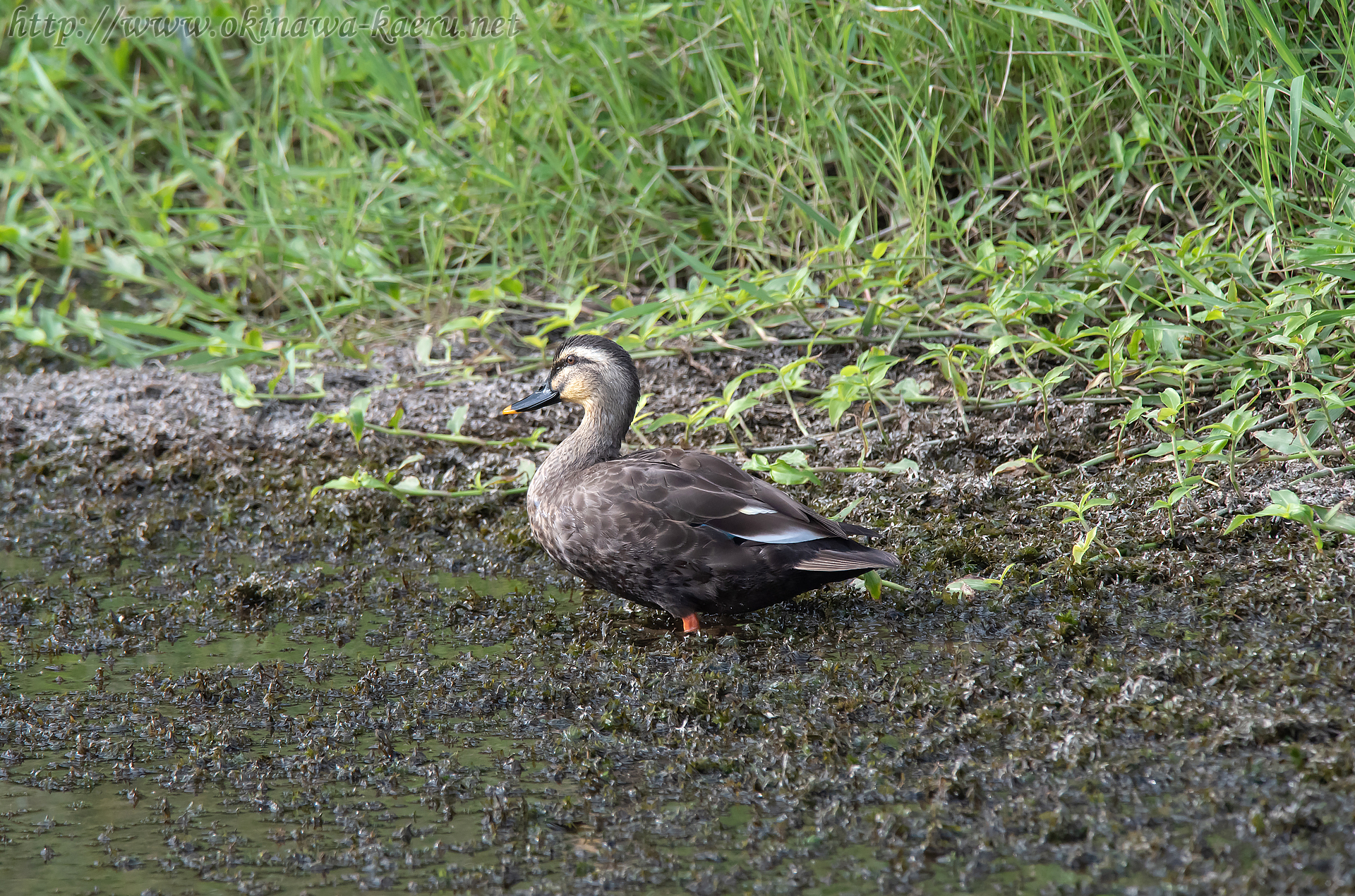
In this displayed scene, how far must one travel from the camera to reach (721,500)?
4035 millimetres

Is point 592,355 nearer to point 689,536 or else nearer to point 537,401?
point 537,401

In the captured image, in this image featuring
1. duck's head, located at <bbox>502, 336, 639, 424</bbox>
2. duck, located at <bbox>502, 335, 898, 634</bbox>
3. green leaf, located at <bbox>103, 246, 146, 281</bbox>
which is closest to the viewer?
duck, located at <bbox>502, 335, 898, 634</bbox>

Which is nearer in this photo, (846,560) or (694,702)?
(694,702)

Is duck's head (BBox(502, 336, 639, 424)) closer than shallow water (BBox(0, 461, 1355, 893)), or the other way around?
shallow water (BBox(0, 461, 1355, 893))

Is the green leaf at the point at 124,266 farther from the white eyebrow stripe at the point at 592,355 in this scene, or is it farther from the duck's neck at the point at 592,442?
the duck's neck at the point at 592,442

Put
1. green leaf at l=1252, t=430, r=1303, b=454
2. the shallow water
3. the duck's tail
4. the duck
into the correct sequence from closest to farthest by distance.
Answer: the shallow water
the duck's tail
the duck
green leaf at l=1252, t=430, r=1303, b=454

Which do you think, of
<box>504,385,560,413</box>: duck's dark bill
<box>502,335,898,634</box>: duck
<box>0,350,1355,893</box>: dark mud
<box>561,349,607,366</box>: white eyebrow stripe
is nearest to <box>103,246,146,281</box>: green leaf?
<box>0,350,1355,893</box>: dark mud

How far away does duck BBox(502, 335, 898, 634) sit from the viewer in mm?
3918

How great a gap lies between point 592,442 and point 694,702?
139 centimetres

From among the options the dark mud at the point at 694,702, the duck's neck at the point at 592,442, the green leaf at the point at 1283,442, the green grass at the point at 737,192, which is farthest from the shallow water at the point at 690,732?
the green grass at the point at 737,192

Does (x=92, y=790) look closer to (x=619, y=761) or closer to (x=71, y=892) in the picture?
(x=71, y=892)

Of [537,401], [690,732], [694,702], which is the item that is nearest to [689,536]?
[694,702]

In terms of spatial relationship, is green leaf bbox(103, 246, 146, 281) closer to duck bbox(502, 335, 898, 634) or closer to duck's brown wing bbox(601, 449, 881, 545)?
duck bbox(502, 335, 898, 634)

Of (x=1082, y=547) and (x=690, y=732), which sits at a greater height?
(x=1082, y=547)
